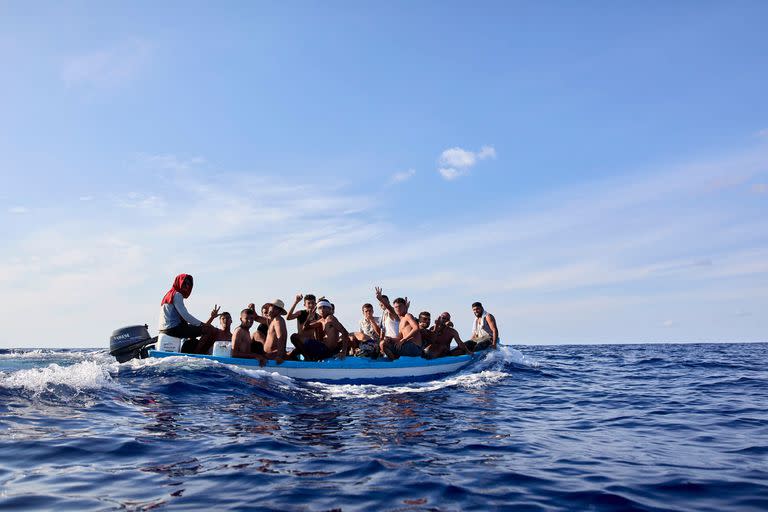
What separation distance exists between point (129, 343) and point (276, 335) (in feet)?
14.2

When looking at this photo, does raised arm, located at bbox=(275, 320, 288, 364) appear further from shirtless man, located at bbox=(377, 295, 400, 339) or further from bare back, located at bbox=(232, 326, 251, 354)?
shirtless man, located at bbox=(377, 295, 400, 339)

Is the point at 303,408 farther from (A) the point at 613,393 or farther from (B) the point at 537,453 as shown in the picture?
(A) the point at 613,393

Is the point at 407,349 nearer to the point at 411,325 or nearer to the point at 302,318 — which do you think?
the point at 411,325

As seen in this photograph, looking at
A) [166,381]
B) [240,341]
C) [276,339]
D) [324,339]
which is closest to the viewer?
[166,381]

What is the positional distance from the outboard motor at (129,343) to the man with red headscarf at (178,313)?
107cm

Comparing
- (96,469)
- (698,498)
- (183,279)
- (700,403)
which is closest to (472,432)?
(698,498)

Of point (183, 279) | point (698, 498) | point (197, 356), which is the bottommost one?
point (698, 498)

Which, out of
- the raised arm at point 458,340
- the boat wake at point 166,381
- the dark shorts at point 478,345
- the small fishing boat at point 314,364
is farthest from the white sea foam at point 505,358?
the small fishing boat at point 314,364

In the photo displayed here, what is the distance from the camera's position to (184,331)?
13.4m

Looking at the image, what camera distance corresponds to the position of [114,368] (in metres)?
12.6

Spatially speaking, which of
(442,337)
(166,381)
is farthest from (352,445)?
(442,337)

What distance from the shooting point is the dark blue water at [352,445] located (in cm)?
496

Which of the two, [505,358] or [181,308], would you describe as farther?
[505,358]

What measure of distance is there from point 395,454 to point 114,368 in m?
9.08
